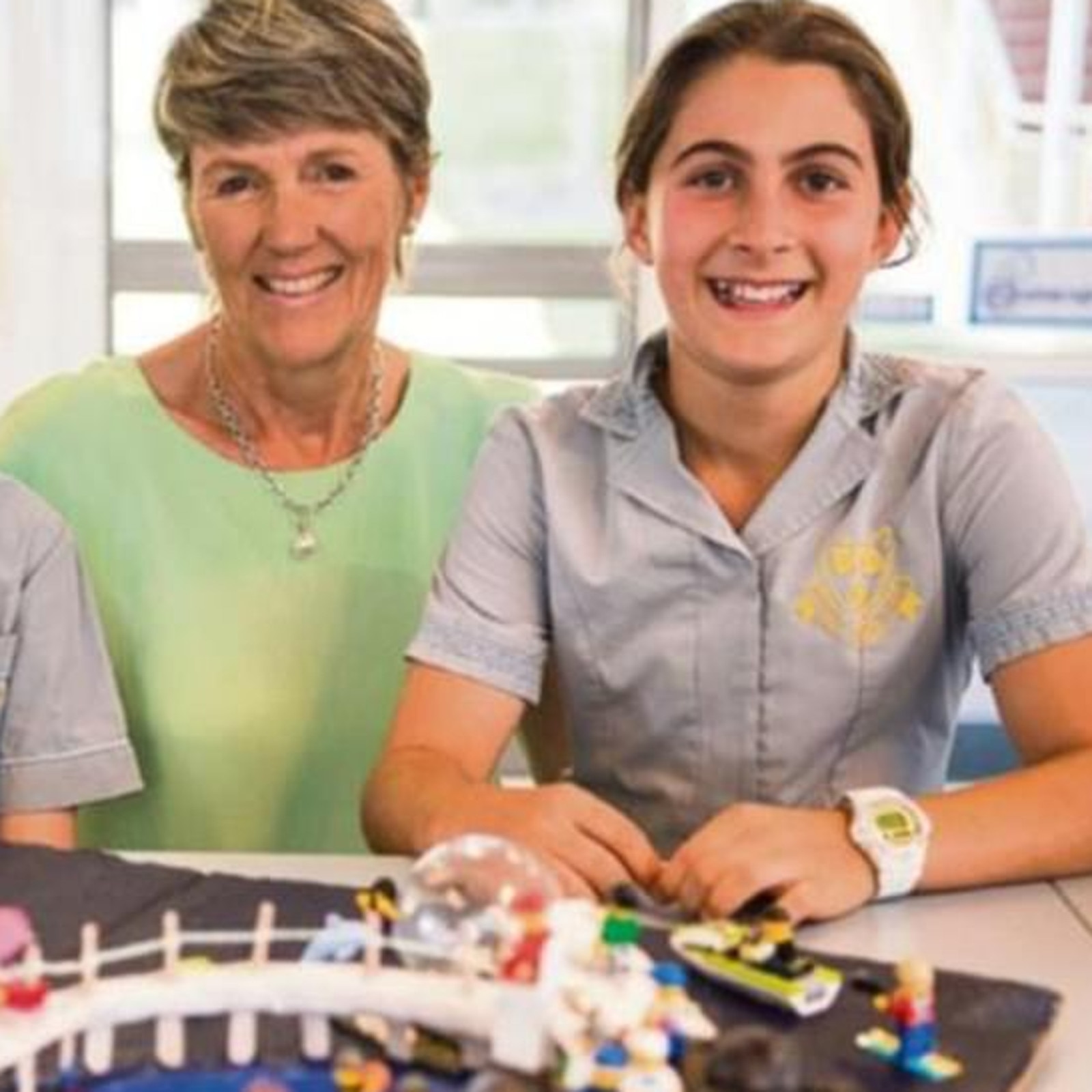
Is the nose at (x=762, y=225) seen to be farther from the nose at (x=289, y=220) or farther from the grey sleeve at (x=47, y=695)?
the grey sleeve at (x=47, y=695)

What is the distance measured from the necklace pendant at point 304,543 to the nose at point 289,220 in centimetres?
26

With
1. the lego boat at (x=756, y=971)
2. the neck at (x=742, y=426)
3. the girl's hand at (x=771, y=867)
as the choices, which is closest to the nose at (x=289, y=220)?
the neck at (x=742, y=426)

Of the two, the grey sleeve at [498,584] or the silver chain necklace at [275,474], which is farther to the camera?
the silver chain necklace at [275,474]

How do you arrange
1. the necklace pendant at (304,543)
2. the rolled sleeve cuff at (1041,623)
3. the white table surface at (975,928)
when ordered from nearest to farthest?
1. the white table surface at (975,928)
2. the rolled sleeve cuff at (1041,623)
3. the necklace pendant at (304,543)

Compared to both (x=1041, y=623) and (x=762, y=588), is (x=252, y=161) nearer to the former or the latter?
(x=762, y=588)

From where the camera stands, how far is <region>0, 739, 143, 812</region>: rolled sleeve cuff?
1450mm

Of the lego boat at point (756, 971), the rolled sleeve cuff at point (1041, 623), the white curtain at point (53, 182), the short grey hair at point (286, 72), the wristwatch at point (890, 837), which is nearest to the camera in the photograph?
the lego boat at point (756, 971)

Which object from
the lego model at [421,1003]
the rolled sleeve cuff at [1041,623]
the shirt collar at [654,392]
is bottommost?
the lego model at [421,1003]

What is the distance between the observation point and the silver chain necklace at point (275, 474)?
175 cm

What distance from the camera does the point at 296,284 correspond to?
1702 millimetres

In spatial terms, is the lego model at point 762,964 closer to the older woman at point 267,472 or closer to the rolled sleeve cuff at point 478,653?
the rolled sleeve cuff at point 478,653

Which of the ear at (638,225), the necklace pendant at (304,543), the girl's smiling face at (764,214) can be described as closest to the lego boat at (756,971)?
the girl's smiling face at (764,214)

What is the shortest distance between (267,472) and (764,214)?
580 mm

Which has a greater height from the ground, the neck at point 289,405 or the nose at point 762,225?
the nose at point 762,225
